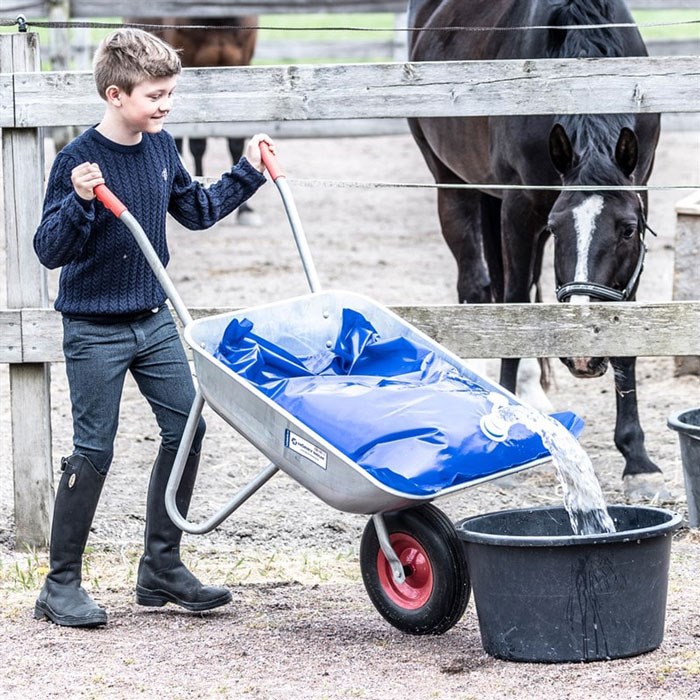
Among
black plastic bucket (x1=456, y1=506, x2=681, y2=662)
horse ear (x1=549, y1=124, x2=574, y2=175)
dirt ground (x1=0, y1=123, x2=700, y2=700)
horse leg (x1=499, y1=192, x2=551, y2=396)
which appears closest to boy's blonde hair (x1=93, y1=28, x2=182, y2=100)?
dirt ground (x1=0, y1=123, x2=700, y2=700)

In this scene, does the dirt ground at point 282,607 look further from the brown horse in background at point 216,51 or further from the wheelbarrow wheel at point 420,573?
the brown horse in background at point 216,51

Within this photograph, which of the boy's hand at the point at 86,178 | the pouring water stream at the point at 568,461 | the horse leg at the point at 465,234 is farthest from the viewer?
the horse leg at the point at 465,234

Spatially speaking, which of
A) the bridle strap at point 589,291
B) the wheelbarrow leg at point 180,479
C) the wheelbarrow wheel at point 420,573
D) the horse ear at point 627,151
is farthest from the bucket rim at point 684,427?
the wheelbarrow leg at point 180,479

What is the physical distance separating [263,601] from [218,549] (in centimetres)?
66

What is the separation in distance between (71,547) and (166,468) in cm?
35

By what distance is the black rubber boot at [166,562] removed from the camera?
12.5 feet

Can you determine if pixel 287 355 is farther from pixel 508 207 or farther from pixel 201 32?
pixel 201 32

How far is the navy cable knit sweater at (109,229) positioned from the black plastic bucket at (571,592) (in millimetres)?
1148

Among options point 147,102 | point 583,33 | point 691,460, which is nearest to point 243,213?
point 583,33

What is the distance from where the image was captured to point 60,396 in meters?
6.60

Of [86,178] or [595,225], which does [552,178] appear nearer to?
[595,225]

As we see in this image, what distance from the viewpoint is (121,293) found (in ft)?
11.8

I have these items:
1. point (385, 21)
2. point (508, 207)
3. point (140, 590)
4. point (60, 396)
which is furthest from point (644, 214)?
point (385, 21)

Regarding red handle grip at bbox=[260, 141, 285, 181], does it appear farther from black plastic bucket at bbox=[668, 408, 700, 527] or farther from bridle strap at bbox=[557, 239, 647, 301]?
black plastic bucket at bbox=[668, 408, 700, 527]
